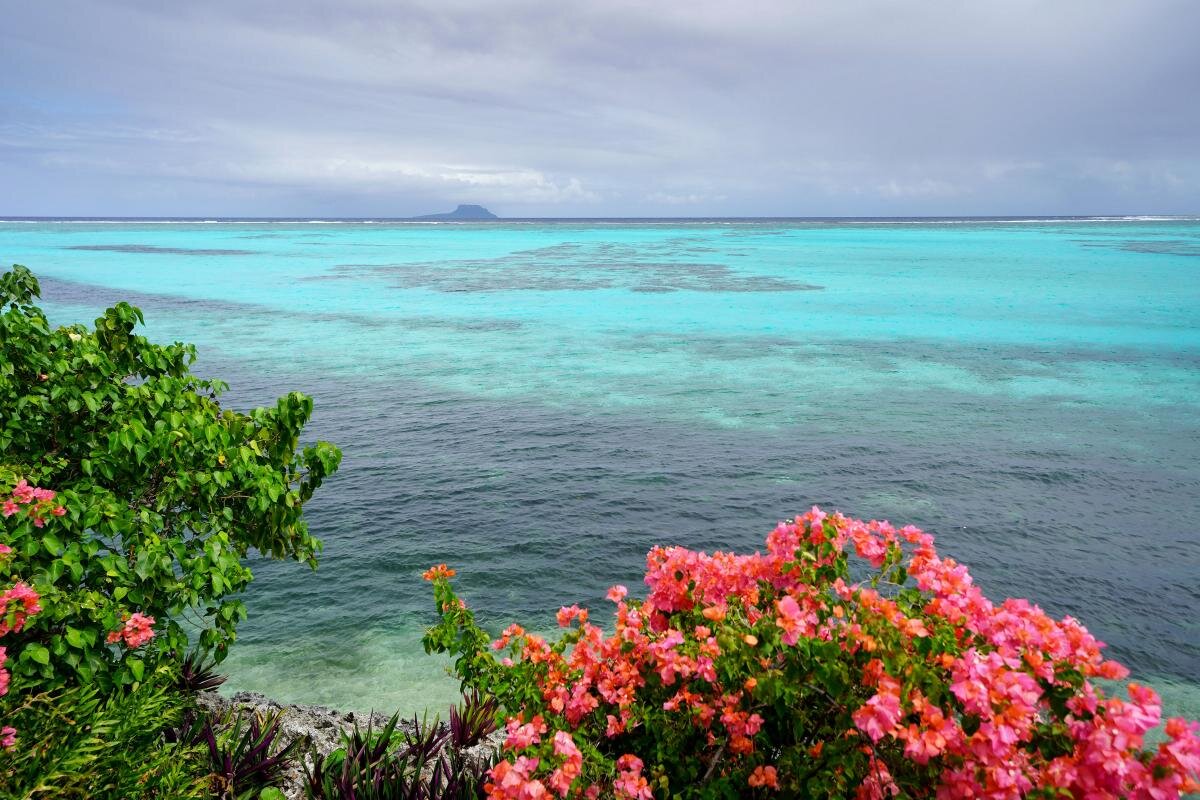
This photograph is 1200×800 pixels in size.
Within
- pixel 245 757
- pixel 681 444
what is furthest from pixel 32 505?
pixel 681 444

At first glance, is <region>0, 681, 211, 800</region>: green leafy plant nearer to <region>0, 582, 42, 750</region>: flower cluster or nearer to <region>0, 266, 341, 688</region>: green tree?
<region>0, 582, 42, 750</region>: flower cluster

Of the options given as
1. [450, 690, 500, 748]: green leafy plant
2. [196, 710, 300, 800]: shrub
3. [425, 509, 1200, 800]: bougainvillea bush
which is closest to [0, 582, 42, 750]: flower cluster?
[196, 710, 300, 800]: shrub

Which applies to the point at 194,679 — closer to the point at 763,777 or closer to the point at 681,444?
the point at 763,777

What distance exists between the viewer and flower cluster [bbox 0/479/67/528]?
5.49 meters

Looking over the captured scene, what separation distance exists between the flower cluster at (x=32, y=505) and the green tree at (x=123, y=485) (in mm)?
95

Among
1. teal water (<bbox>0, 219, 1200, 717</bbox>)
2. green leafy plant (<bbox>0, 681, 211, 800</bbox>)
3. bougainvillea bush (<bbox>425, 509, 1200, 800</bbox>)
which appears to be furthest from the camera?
teal water (<bbox>0, 219, 1200, 717</bbox>)

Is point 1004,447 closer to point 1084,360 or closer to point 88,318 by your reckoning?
point 1084,360

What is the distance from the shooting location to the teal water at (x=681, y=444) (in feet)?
39.8

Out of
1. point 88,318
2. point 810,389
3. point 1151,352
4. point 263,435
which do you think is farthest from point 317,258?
point 263,435

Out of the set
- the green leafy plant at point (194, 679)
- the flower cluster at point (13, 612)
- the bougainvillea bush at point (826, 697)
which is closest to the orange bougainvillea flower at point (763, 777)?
the bougainvillea bush at point (826, 697)

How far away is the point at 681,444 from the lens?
19438mm

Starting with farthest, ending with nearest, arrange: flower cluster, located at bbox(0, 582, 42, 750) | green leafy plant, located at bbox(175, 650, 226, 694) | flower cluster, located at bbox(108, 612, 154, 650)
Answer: green leafy plant, located at bbox(175, 650, 226, 694), flower cluster, located at bbox(108, 612, 154, 650), flower cluster, located at bbox(0, 582, 42, 750)

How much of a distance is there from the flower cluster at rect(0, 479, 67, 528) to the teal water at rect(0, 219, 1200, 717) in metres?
5.34

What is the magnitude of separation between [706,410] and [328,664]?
14.4 meters
